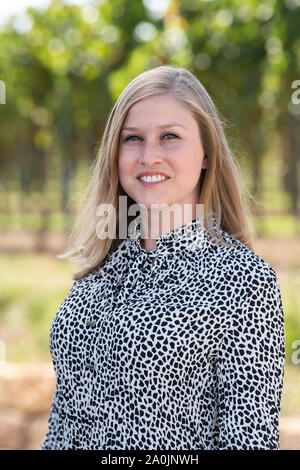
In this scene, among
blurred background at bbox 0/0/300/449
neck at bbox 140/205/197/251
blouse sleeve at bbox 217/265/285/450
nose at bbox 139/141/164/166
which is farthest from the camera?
blurred background at bbox 0/0/300/449

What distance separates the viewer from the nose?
67.4 inches

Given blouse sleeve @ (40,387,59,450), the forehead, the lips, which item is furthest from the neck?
blouse sleeve @ (40,387,59,450)

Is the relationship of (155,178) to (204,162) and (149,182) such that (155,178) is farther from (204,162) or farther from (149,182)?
(204,162)

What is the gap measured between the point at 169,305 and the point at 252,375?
0.30 meters

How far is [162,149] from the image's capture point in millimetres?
1727

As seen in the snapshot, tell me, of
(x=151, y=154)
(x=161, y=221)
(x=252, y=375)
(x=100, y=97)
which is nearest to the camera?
(x=252, y=375)

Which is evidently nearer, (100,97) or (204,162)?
(204,162)

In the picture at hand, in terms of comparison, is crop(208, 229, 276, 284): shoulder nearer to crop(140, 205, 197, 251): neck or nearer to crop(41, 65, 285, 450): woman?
crop(41, 65, 285, 450): woman

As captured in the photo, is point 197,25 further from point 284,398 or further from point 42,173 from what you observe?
point 42,173

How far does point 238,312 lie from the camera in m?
1.52

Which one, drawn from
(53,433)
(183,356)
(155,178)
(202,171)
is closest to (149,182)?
(155,178)

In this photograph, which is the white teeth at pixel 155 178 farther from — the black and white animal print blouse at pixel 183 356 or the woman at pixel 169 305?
the black and white animal print blouse at pixel 183 356

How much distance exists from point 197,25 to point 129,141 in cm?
702

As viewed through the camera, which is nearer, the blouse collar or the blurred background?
the blouse collar
